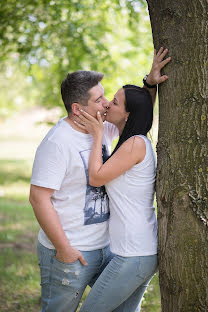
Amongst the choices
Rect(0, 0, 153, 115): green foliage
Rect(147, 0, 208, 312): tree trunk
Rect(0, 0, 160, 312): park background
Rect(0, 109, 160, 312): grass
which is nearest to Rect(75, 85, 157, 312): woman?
Rect(147, 0, 208, 312): tree trunk

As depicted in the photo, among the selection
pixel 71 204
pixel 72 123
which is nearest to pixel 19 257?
pixel 71 204

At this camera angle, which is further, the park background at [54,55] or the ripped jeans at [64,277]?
the park background at [54,55]

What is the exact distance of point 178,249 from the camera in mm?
2465

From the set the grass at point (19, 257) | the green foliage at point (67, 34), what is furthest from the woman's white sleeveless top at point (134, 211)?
the green foliage at point (67, 34)

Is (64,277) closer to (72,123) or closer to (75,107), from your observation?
(72,123)

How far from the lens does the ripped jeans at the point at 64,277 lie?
8.64 ft

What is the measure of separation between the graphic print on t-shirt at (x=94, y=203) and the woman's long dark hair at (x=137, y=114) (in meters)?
0.21

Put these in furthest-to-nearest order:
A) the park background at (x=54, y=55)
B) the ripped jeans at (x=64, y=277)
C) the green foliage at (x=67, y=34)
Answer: the green foliage at (x=67, y=34)
the park background at (x=54, y=55)
the ripped jeans at (x=64, y=277)

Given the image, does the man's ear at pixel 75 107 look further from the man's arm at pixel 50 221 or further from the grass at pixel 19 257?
the grass at pixel 19 257

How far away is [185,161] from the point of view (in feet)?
8.03

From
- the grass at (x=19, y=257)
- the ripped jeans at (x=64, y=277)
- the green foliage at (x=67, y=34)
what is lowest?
the grass at (x=19, y=257)

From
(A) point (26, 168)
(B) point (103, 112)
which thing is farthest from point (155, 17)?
(A) point (26, 168)

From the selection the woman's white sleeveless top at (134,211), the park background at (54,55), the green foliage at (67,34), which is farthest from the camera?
the green foliage at (67,34)

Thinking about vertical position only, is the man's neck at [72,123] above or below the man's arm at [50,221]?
above
